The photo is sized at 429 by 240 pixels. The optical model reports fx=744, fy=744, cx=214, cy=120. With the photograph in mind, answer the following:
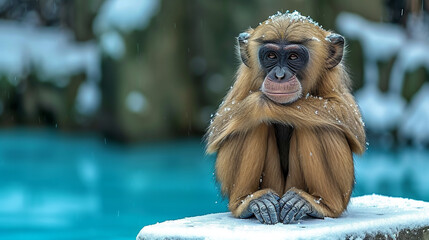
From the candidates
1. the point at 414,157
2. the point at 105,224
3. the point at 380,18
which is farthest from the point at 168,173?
the point at 380,18

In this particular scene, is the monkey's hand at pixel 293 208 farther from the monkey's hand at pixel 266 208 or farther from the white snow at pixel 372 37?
the white snow at pixel 372 37

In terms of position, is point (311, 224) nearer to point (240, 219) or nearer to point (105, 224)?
point (240, 219)

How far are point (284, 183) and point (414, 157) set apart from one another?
332 inches

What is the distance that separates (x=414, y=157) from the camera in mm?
12680

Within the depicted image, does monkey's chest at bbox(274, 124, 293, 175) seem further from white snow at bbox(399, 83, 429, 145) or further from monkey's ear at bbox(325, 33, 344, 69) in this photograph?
white snow at bbox(399, 83, 429, 145)

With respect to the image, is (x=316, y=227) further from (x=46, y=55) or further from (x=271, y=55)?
(x=46, y=55)

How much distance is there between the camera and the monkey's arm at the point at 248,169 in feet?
15.0

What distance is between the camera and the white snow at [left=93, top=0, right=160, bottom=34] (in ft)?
48.8

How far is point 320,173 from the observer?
15.0 feet

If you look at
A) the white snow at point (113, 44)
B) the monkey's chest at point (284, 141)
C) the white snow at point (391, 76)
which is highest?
the white snow at point (113, 44)

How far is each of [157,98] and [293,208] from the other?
10966 mm

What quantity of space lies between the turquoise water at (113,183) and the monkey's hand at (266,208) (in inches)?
98.4

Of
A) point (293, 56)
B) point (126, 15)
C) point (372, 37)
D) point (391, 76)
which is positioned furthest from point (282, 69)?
point (126, 15)

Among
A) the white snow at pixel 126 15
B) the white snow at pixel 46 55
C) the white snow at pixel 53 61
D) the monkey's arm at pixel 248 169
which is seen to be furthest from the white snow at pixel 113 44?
the monkey's arm at pixel 248 169
